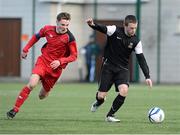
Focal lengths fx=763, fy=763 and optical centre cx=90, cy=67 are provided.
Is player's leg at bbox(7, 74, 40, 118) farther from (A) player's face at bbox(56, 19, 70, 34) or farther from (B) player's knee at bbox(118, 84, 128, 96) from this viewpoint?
(B) player's knee at bbox(118, 84, 128, 96)

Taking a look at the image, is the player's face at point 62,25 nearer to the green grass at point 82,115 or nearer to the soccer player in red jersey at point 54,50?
the soccer player in red jersey at point 54,50

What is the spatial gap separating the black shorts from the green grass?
666 mm

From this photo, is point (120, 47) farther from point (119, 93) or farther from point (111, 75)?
point (119, 93)

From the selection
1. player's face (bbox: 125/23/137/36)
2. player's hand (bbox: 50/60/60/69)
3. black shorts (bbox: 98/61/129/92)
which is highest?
player's face (bbox: 125/23/137/36)

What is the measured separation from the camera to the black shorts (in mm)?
13992

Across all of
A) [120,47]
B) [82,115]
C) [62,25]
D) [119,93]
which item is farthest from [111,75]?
[82,115]

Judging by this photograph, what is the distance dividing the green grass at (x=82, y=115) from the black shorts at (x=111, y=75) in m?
0.67

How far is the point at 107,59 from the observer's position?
1411 cm

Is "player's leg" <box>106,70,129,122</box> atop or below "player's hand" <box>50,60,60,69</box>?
below

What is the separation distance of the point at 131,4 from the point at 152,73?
3.13 metres

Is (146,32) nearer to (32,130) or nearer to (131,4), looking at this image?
(131,4)

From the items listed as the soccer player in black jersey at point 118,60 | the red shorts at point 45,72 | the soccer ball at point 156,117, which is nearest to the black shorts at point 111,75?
the soccer player in black jersey at point 118,60

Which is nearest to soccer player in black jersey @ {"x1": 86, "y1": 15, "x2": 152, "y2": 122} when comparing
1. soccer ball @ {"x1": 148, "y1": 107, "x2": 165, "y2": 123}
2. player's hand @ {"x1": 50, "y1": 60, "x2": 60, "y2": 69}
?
soccer ball @ {"x1": 148, "y1": 107, "x2": 165, "y2": 123}

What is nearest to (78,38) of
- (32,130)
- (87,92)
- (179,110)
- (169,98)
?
(87,92)
